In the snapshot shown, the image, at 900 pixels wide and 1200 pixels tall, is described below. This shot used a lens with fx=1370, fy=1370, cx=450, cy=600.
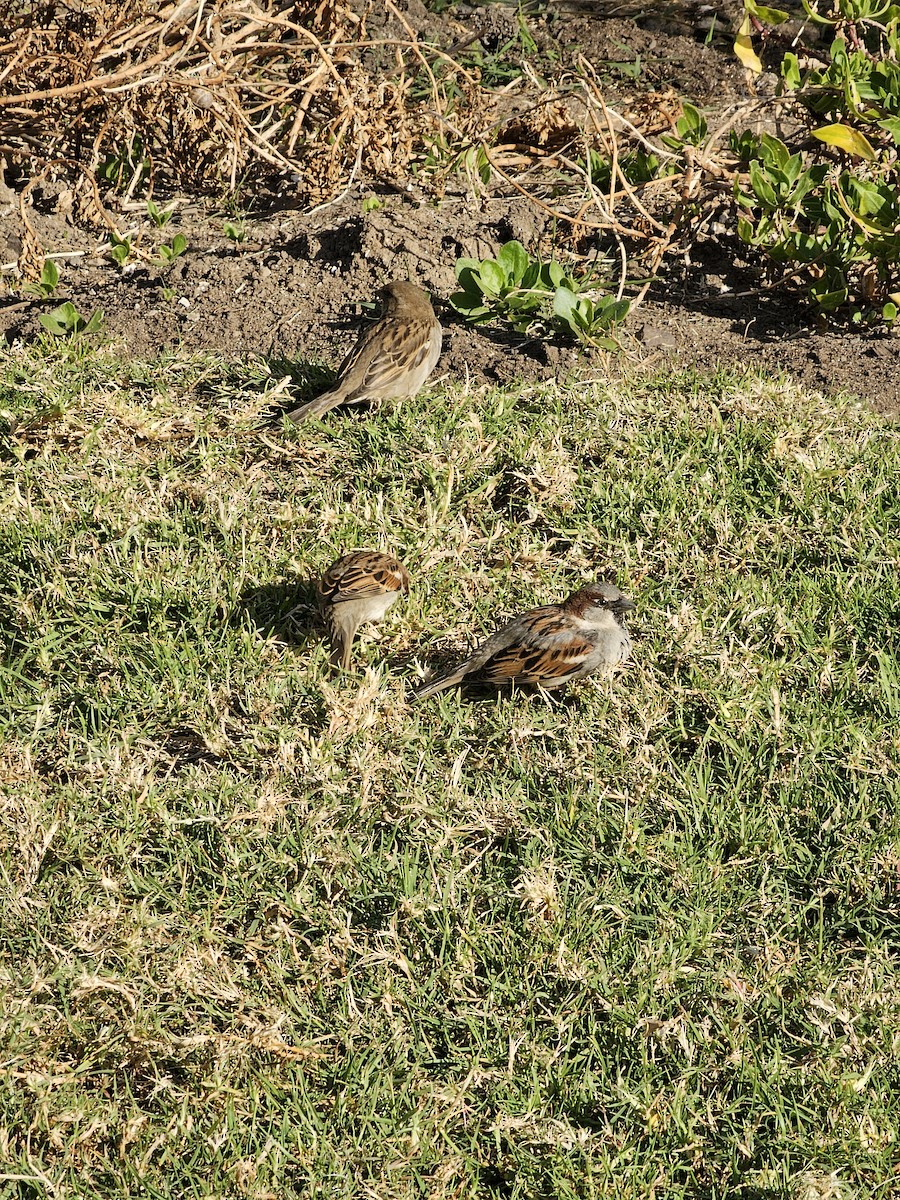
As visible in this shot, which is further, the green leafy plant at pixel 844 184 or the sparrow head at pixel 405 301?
the green leafy plant at pixel 844 184

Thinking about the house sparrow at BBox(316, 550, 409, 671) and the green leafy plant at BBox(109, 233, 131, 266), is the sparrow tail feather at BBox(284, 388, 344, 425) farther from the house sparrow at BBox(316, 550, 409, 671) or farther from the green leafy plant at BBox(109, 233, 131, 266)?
the green leafy plant at BBox(109, 233, 131, 266)

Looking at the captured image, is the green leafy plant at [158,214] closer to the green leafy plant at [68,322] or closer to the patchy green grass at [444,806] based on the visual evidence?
the green leafy plant at [68,322]

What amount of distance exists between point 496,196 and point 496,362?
73.8 inches

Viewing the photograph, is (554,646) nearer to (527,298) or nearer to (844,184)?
(527,298)

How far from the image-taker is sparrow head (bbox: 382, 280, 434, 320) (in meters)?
7.18

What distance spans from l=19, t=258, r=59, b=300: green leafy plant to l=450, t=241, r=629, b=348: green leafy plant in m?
2.30

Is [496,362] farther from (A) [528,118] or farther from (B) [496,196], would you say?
(A) [528,118]

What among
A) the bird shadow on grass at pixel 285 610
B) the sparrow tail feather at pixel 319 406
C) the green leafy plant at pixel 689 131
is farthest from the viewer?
the green leafy plant at pixel 689 131

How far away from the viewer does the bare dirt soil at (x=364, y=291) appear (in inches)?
298

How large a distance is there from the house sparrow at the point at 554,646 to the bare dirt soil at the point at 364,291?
2139mm

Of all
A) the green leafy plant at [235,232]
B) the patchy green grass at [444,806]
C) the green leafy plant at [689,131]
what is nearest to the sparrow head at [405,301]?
the patchy green grass at [444,806]

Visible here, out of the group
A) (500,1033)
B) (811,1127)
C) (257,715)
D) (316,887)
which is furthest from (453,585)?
(811,1127)

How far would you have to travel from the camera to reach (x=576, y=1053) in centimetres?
439

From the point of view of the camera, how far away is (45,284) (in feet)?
25.9
